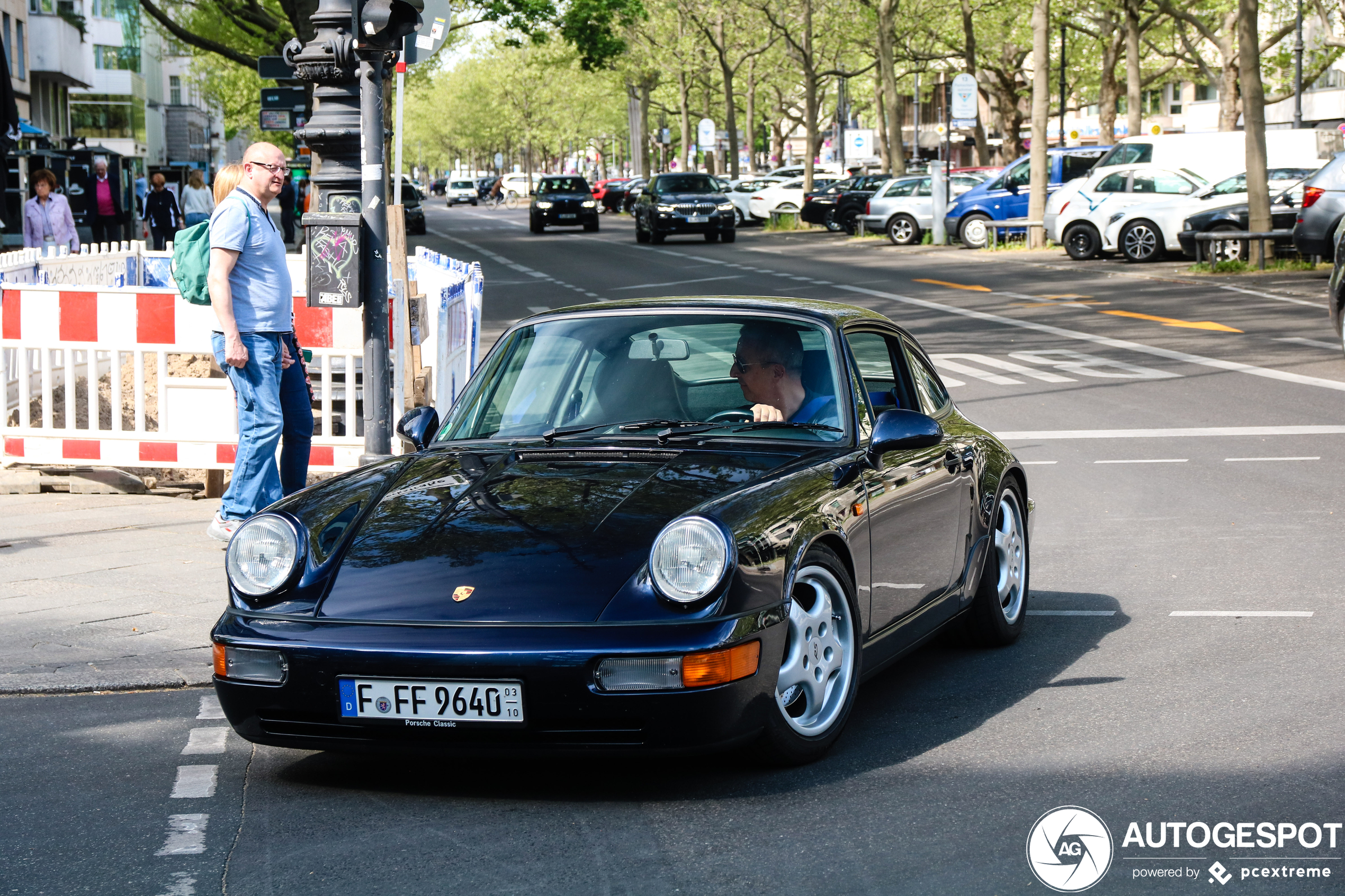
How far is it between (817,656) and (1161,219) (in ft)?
85.3

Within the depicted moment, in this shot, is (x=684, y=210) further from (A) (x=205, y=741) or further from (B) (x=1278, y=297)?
(A) (x=205, y=741)

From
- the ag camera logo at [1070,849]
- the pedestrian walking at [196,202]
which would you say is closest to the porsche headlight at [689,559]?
the ag camera logo at [1070,849]

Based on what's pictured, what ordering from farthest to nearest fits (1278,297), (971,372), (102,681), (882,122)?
(882,122) < (1278,297) < (971,372) < (102,681)

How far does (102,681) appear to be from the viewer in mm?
5766

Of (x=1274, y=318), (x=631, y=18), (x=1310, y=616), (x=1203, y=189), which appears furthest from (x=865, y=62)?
(x=1310, y=616)

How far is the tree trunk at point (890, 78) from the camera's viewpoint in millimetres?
43969

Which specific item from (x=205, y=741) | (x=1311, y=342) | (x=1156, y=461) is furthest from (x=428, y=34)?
(x=1311, y=342)

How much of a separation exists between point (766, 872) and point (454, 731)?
0.91 m

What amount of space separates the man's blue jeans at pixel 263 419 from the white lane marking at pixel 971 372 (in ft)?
27.0

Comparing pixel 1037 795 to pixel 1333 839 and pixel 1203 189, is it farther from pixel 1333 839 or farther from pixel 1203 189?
→ pixel 1203 189

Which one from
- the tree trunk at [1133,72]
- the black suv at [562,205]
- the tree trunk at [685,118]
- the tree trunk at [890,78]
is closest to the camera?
the tree trunk at [890,78]

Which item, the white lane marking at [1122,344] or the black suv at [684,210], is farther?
the black suv at [684,210]

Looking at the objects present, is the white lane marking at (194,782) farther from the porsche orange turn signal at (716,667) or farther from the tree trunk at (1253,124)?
the tree trunk at (1253,124)

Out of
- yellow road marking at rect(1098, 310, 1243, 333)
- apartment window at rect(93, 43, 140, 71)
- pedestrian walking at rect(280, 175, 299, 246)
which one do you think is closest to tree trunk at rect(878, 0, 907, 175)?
pedestrian walking at rect(280, 175, 299, 246)
